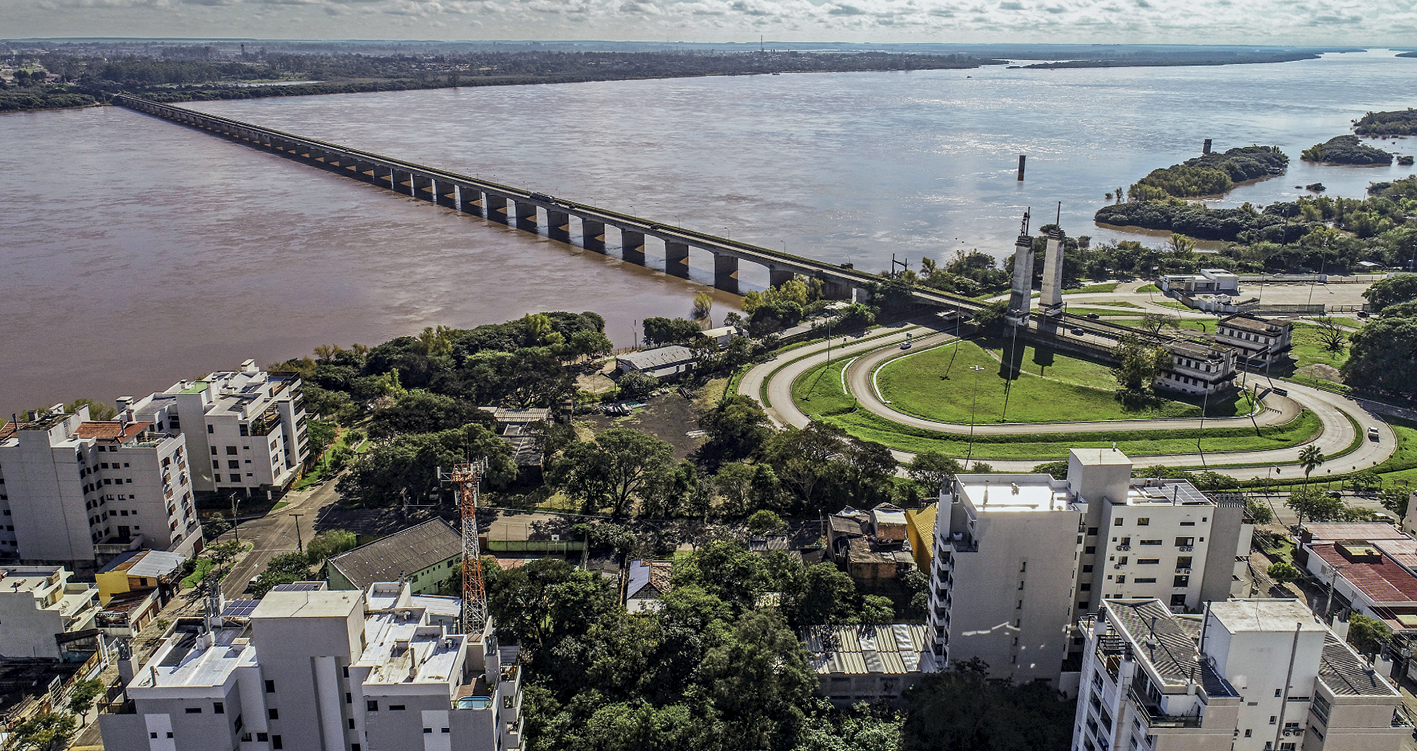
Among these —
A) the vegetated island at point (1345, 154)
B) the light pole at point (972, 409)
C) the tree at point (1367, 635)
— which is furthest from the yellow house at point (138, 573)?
the vegetated island at point (1345, 154)

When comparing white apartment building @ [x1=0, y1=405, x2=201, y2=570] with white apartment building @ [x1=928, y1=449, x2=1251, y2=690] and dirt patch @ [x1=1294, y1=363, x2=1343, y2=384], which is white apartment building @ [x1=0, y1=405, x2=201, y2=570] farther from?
dirt patch @ [x1=1294, y1=363, x2=1343, y2=384]

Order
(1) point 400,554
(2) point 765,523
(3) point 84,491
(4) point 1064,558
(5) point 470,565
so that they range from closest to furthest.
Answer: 1. (5) point 470,565
2. (4) point 1064,558
3. (1) point 400,554
4. (3) point 84,491
5. (2) point 765,523

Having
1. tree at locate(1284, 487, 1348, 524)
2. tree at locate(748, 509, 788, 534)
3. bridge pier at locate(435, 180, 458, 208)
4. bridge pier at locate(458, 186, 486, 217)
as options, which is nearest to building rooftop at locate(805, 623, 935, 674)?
tree at locate(748, 509, 788, 534)

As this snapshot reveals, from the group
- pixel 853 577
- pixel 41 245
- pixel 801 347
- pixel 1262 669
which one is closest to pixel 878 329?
pixel 801 347

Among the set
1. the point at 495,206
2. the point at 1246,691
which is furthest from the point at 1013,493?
the point at 495,206

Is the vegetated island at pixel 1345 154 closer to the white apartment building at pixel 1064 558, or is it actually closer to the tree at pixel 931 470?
the tree at pixel 931 470

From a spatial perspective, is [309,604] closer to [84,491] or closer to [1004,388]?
[84,491]
